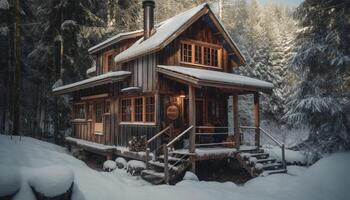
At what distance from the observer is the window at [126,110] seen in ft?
54.2

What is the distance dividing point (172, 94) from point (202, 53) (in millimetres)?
3401

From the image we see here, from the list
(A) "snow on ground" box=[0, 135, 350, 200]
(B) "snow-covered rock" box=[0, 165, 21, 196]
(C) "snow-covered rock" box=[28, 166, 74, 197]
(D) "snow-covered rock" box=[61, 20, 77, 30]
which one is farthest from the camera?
(D) "snow-covered rock" box=[61, 20, 77, 30]

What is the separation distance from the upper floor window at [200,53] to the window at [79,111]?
927cm

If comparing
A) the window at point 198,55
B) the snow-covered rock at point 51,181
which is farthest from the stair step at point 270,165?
the snow-covered rock at point 51,181

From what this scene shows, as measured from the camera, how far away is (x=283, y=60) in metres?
33.0

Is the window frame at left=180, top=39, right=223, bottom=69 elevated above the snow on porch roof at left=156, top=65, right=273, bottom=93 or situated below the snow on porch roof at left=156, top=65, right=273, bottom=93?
above

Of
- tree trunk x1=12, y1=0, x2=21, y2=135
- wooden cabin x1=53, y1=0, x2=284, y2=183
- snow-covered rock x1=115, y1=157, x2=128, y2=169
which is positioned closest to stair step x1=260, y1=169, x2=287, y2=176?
wooden cabin x1=53, y1=0, x2=284, y2=183

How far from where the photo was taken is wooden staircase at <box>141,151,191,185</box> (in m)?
12.0

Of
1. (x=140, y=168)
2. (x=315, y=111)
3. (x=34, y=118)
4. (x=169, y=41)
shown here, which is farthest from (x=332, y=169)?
(x=34, y=118)

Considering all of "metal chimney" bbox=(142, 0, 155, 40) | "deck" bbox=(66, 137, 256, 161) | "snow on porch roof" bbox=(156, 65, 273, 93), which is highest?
"metal chimney" bbox=(142, 0, 155, 40)

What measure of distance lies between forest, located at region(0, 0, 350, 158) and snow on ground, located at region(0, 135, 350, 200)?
2348mm

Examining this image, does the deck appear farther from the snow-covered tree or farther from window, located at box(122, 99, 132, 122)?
the snow-covered tree

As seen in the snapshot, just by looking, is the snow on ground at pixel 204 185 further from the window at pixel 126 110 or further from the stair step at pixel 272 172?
the window at pixel 126 110

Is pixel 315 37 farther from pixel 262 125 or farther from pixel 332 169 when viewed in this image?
pixel 262 125
